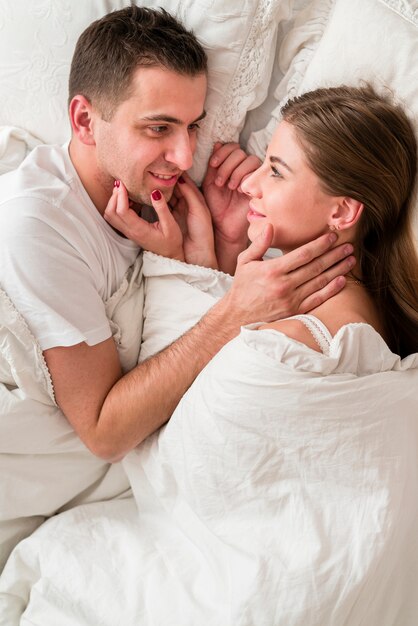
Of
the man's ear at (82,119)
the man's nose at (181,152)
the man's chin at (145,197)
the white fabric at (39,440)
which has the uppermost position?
the man's ear at (82,119)

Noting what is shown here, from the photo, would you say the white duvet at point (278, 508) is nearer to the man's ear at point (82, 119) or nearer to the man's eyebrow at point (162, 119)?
the man's eyebrow at point (162, 119)

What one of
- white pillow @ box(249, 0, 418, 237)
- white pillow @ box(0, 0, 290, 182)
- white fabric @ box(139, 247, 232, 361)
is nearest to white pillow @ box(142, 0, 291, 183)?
white pillow @ box(0, 0, 290, 182)

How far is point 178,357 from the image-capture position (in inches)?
60.4

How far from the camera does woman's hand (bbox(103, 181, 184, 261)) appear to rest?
5.40 feet

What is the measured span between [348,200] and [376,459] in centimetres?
56

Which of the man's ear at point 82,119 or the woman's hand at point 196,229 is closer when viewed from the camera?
the man's ear at point 82,119

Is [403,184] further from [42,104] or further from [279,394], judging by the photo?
[42,104]

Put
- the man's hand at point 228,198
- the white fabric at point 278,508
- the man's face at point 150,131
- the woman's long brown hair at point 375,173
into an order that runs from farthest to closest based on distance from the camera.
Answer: the man's hand at point 228,198 → the man's face at point 150,131 → the woman's long brown hair at point 375,173 → the white fabric at point 278,508

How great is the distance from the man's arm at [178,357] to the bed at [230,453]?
8 centimetres

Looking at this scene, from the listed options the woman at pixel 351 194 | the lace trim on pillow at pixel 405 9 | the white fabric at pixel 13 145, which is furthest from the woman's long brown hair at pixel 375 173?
the white fabric at pixel 13 145

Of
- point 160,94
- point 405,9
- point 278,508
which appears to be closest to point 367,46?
point 405,9

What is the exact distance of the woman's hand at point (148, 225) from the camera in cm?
165

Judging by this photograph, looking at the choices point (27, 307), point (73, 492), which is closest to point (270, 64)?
point (27, 307)

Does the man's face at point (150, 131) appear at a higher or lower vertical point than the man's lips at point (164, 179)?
higher
